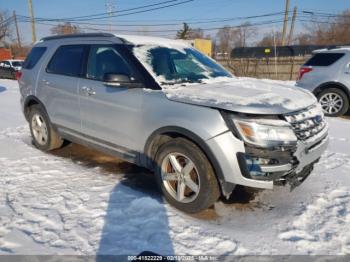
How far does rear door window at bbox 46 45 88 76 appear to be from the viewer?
14.6ft

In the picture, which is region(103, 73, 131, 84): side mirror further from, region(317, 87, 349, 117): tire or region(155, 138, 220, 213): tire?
region(317, 87, 349, 117): tire

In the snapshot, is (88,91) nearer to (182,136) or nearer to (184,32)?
(182,136)

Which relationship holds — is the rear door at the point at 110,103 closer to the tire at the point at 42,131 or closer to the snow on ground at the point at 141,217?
the snow on ground at the point at 141,217

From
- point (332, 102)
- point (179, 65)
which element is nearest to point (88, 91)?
point (179, 65)

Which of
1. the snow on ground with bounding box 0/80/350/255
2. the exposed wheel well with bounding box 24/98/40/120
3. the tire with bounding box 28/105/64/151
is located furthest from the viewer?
the exposed wheel well with bounding box 24/98/40/120

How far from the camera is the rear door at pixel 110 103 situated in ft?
12.2

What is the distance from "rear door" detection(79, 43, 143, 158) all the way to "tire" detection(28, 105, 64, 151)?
107 cm

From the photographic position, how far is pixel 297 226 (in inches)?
125

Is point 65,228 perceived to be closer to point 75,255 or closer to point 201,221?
point 75,255

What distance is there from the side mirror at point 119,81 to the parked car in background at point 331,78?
654cm

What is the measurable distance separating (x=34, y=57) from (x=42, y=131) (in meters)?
1.29

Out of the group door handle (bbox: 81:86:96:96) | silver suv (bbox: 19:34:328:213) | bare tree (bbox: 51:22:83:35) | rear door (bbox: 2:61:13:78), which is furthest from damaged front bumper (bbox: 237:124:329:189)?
bare tree (bbox: 51:22:83:35)

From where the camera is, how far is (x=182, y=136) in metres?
3.34

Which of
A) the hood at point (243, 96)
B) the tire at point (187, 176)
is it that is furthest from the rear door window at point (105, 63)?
the tire at point (187, 176)
